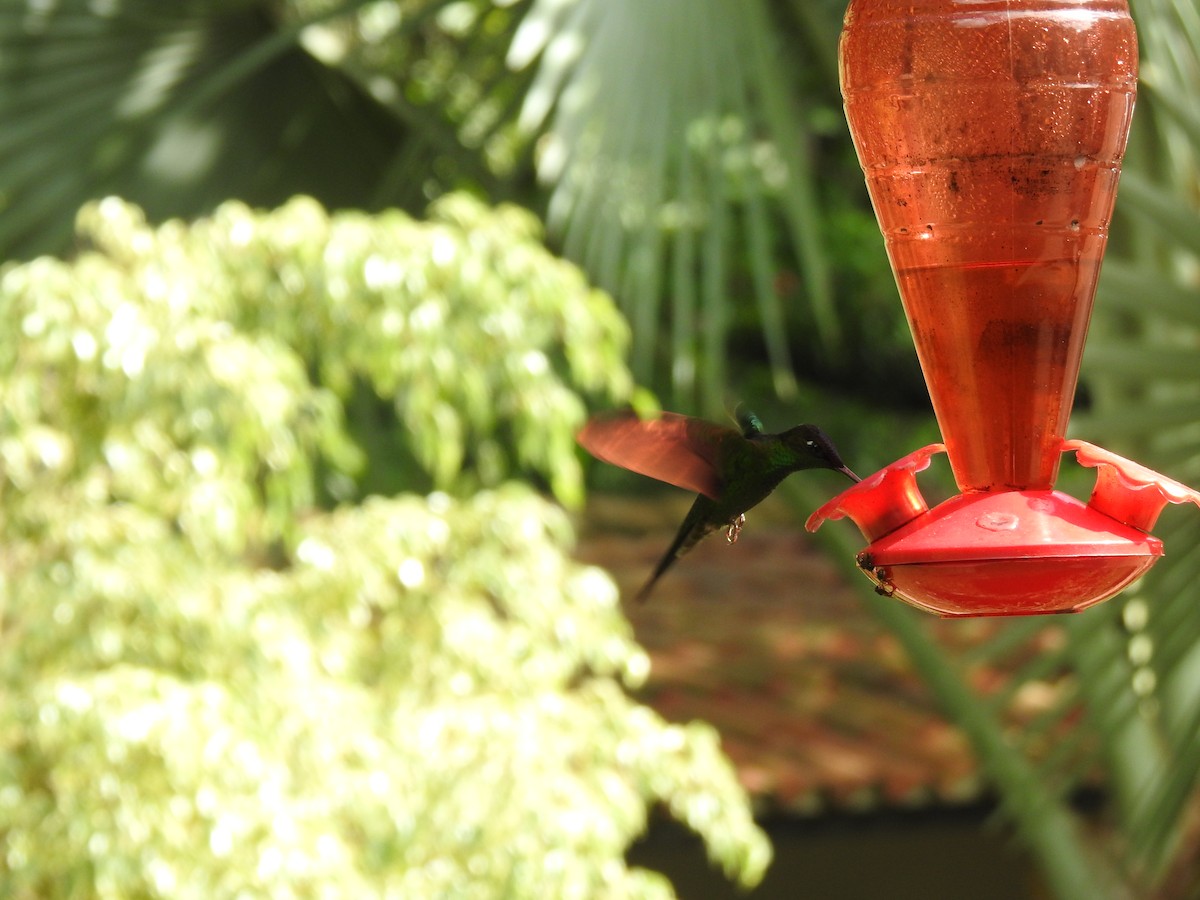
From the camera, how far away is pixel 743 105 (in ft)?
12.4

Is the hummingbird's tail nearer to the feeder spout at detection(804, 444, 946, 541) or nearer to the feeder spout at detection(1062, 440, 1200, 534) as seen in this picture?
the feeder spout at detection(804, 444, 946, 541)

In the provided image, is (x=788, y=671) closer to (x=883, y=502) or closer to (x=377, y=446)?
(x=377, y=446)

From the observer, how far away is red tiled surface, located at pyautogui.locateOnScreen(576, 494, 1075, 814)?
5.58 meters

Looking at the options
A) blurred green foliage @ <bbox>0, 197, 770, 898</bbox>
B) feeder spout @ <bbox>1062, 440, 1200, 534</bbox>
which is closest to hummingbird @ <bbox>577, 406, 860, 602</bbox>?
feeder spout @ <bbox>1062, 440, 1200, 534</bbox>

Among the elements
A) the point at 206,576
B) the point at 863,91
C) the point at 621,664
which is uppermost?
the point at 863,91

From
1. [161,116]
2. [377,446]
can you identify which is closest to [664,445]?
[161,116]

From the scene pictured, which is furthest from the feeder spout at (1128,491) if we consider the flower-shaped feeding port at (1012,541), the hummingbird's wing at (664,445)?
the hummingbird's wing at (664,445)

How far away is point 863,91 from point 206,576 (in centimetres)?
177

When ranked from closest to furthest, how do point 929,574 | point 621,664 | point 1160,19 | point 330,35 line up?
point 929,574 < point 1160,19 < point 621,664 < point 330,35

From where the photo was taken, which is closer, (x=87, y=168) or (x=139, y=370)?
(x=139, y=370)

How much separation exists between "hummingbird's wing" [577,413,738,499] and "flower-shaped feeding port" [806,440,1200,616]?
25 cm

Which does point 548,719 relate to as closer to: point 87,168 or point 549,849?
point 549,849

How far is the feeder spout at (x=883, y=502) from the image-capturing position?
1.80m

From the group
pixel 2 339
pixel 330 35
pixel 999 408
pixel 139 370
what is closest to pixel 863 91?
pixel 999 408
